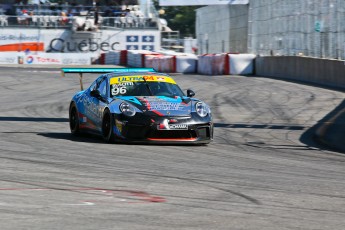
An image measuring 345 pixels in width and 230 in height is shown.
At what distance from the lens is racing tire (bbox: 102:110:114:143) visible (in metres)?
11.4

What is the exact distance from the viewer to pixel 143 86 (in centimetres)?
1224

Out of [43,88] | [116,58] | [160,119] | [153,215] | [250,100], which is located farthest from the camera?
[116,58]

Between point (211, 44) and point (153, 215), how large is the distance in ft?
156

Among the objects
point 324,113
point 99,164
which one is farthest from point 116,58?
point 99,164

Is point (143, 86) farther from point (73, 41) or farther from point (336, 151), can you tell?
point (73, 41)

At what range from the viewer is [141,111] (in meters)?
11.2

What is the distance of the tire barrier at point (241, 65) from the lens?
112ft

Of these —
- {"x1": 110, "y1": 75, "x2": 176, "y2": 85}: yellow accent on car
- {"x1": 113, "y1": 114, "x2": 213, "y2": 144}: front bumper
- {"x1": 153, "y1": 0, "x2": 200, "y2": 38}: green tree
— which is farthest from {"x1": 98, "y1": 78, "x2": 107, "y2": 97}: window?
{"x1": 153, "y1": 0, "x2": 200, "y2": 38}: green tree

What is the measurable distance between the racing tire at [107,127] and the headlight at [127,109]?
→ 0.26m

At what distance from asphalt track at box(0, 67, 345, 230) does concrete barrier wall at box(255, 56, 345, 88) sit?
863cm

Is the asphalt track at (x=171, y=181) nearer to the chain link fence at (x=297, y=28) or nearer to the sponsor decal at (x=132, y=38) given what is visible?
the chain link fence at (x=297, y=28)

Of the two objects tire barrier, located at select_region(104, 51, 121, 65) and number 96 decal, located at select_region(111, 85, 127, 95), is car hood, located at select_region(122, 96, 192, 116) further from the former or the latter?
tire barrier, located at select_region(104, 51, 121, 65)

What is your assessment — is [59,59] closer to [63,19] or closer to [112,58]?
[112,58]

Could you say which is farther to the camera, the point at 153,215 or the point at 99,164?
the point at 99,164
